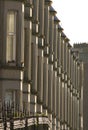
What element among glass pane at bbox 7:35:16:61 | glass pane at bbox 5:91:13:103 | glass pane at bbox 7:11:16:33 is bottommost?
glass pane at bbox 5:91:13:103

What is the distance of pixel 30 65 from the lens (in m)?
48.6

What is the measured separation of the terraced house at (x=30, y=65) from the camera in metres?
35.6

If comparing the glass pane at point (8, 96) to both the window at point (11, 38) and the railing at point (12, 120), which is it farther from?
the railing at point (12, 120)

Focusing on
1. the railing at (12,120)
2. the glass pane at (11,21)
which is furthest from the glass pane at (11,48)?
the railing at (12,120)

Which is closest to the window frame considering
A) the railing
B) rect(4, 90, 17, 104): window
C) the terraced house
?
the terraced house

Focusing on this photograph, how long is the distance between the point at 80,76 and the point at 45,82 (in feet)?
172

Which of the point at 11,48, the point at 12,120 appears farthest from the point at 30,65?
the point at 12,120

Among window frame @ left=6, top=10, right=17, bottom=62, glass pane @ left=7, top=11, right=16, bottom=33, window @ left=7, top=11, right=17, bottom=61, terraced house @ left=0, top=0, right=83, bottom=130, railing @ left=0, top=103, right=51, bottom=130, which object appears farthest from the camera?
glass pane @ left=7, top=11, right=16, bottom=33

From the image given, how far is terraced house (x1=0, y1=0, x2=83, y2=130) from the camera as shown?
35562 mm

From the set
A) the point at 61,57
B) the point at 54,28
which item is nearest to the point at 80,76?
the point at 61,57

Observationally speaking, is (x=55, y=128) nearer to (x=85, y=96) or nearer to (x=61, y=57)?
(x=61, y=57)

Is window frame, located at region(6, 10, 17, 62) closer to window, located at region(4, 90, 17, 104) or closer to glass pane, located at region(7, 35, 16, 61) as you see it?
glass pane, located at region(7, 35, 16, 61)

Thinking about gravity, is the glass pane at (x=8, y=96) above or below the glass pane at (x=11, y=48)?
below

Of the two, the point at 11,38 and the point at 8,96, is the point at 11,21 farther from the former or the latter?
the point at 8,96
